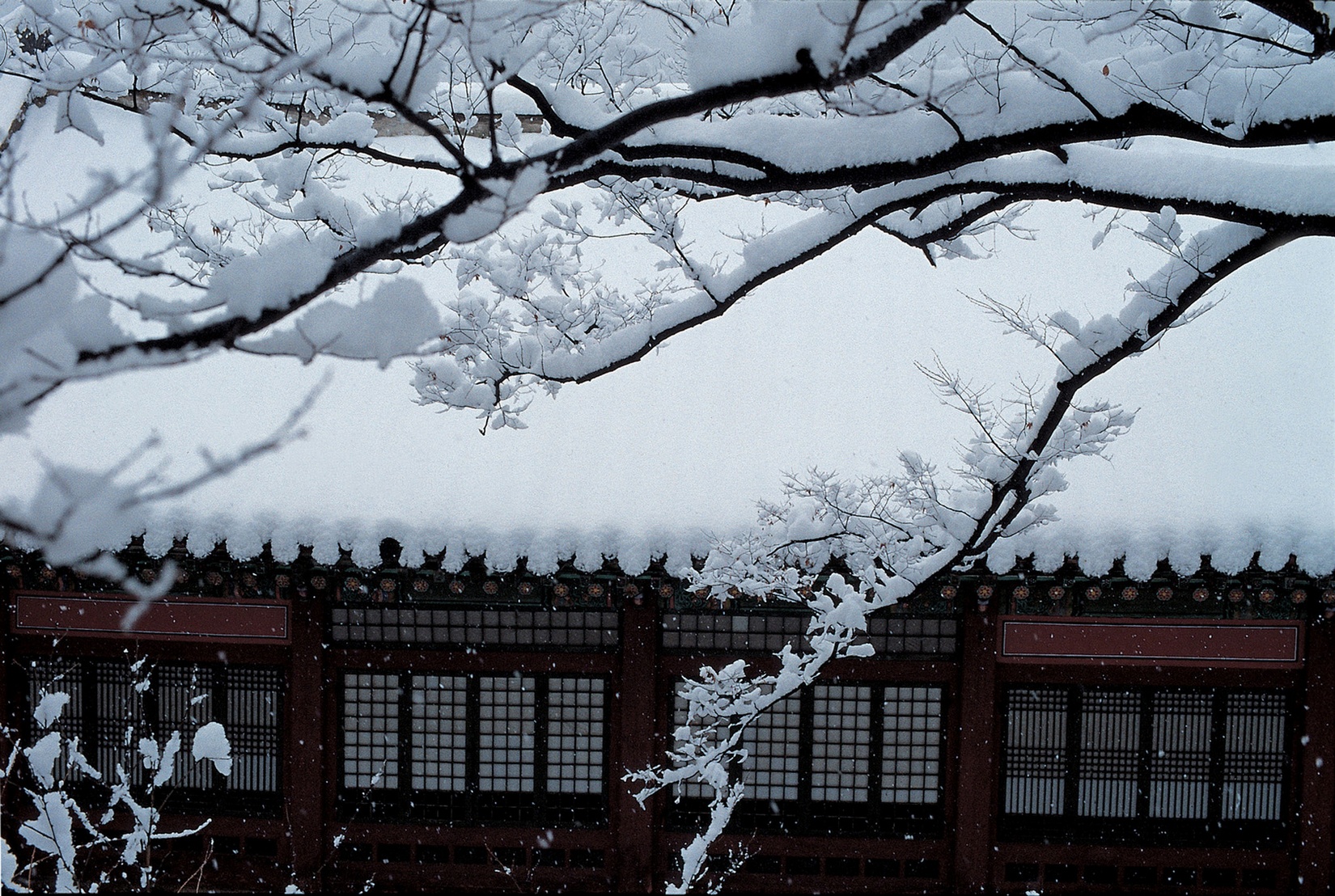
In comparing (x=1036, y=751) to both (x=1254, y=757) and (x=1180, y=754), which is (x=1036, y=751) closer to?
(x=1180, y=754)

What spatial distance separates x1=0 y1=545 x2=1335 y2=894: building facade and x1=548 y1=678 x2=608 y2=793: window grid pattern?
2 cm

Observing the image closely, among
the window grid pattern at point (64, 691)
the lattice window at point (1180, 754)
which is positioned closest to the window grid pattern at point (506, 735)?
the window grid pattern at point (64, 691)

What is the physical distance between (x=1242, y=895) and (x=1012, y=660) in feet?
9.02

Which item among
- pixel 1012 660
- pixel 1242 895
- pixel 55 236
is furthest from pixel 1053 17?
pixel 1242 895

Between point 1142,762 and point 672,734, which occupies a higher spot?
point 672,734

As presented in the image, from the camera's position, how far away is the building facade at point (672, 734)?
658cm

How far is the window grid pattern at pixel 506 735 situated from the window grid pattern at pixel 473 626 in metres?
0.45

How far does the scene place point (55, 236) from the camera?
2430 mm

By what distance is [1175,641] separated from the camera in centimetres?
643

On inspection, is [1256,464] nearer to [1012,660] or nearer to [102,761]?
[1012,660]

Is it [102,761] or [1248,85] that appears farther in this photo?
[102,761]

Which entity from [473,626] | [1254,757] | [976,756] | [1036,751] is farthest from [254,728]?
[1254,757]

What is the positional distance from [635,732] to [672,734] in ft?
1.02

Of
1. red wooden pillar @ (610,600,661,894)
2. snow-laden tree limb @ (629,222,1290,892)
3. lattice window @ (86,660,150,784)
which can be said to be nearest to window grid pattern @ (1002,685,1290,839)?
snow-laden tree limb @ (629,222,1290,892)
